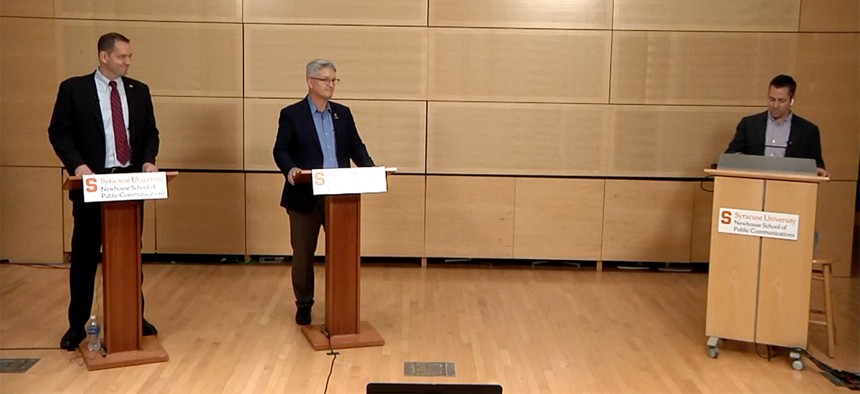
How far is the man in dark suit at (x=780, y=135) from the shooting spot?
511cm

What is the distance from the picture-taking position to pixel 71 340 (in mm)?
4617

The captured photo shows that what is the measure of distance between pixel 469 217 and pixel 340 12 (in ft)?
6.38

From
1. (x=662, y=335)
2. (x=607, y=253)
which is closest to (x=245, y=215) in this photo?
(x=607, y=253)

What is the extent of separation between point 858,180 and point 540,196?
269cm

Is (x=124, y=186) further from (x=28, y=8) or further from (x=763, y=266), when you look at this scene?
(x=763, y=266)

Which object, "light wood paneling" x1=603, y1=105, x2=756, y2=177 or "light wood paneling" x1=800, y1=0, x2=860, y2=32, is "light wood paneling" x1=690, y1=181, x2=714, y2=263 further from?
"light wood paneling" x1=800, y1=0, x2=860, y2=32

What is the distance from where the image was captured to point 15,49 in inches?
256

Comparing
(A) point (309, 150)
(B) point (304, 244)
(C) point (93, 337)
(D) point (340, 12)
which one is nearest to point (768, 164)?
(A) point (309, 150)

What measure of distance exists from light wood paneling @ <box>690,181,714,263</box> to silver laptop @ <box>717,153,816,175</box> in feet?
7.18

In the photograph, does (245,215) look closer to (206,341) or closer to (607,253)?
(206,341)

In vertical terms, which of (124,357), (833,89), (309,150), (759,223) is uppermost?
(833,89)

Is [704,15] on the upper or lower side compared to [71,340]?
upper

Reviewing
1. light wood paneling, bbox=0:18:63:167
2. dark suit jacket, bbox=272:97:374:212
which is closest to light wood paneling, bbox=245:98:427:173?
light wood paneling, bbox=0:18:63:167

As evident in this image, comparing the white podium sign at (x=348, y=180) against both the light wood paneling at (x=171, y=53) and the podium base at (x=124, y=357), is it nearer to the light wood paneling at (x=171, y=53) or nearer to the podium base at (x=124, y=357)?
the podium base at (x=124, y=357)
